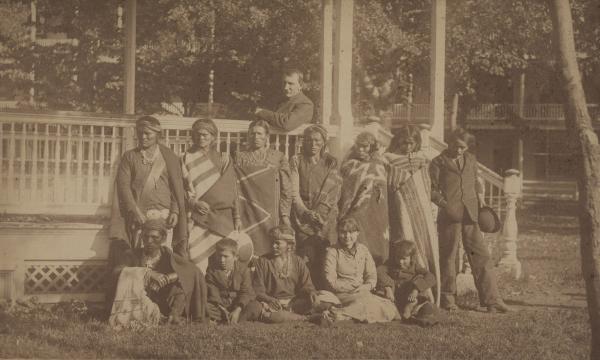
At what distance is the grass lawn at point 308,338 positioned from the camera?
265 inches

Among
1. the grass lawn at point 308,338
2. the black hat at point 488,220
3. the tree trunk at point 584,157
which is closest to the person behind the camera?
the tree trunk at point 584,157

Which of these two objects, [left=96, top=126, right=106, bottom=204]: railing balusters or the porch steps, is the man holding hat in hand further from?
the porch steps

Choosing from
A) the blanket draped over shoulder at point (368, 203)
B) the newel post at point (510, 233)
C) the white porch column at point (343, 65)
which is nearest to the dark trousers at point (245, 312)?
the blanket draped over shoulder at point (368, 203)

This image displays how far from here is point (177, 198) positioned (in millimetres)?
8344

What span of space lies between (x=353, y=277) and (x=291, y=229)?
31.1 inches

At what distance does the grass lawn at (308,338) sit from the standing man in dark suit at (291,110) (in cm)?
238

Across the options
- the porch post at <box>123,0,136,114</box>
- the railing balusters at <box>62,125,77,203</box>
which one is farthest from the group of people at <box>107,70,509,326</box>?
the porch post at <box>123,0,136,114</box>

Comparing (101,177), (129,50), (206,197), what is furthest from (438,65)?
(101,177)

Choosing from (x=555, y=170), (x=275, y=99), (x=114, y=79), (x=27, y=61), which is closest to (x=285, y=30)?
(x=275, y=99)

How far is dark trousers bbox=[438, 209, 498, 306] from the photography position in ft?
30.1

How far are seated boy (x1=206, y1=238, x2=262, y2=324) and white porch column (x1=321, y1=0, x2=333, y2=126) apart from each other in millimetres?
3045

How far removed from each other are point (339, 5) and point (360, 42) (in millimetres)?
8922

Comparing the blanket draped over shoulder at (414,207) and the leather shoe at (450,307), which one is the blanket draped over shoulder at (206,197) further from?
the leather shoe at (450,307)

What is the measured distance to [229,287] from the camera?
811 centimetres
